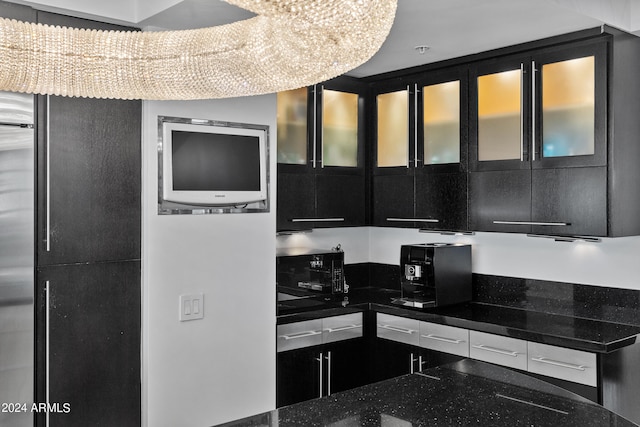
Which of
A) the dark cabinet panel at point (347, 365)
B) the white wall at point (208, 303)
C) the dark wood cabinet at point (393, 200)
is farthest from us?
the dark wood cabinet at point (393, 200)

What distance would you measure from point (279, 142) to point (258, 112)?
0.43 metres

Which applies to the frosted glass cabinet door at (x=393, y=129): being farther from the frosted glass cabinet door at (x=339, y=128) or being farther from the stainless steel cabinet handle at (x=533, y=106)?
the stainless steel cabinet handle at (x=533, y=106)

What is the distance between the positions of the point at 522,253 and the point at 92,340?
100 inches

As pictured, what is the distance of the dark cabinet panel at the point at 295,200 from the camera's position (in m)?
3.74

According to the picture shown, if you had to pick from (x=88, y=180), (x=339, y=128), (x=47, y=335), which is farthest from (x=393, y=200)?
(x=47, y=335)

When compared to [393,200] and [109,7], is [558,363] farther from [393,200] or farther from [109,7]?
[109,7]

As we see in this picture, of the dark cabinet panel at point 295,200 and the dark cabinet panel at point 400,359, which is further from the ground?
the dark cabinet panel at point 295,200

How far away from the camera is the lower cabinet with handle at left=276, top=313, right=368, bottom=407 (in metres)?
3.50

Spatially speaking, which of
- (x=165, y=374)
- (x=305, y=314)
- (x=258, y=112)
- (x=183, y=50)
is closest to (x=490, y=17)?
(x=258, y=112)

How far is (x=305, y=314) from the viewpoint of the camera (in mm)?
3551

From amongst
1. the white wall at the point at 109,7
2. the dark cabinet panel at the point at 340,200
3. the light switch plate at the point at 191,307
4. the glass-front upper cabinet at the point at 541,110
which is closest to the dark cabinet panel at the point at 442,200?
the glass-front upper cabinet at the point at 541,110

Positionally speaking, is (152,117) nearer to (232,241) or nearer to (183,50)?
(232,241)

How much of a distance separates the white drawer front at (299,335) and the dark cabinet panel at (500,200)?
3.72ft

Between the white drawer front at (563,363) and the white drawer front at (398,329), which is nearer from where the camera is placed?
the white drawer front at (563,363)
